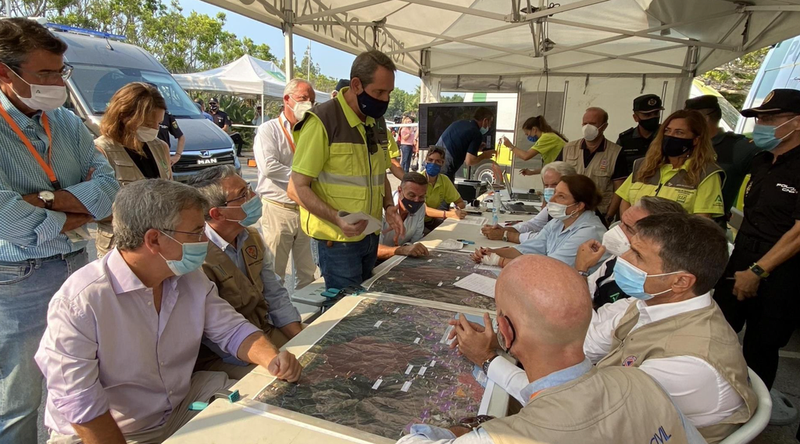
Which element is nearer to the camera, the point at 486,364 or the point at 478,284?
the point at 486,364

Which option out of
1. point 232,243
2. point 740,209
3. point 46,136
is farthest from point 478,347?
point 740,209

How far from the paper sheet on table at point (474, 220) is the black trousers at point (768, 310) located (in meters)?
1.84

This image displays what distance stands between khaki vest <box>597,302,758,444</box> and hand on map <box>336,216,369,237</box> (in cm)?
125

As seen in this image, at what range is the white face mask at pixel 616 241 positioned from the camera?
6.81 ft

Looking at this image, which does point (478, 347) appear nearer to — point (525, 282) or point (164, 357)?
point (525, 282)

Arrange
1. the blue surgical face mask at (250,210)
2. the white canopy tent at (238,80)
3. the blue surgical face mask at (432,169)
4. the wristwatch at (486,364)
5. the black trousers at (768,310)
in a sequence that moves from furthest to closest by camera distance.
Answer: the white canopy tent at (238,80) → the blue surgical face mask at (432,169) → the black trousers at (768,310) → the blue surgical face mask at (250,210) → the wristwatch at (486,364)

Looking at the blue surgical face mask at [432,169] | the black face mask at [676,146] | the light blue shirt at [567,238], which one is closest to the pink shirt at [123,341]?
the light blue shirt at [567,238]

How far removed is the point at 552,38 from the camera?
748cm

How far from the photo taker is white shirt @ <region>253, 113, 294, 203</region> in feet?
11.7

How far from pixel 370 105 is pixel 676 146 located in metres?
1.96

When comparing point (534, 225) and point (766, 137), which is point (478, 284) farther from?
point (766, 137)

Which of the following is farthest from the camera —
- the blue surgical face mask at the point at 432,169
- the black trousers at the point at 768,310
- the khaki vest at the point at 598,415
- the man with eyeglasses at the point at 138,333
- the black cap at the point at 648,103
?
the blue surgical face mask at the point at 432,169

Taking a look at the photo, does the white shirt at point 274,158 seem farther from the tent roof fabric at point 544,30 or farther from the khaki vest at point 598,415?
the khaki vest at point 598,415

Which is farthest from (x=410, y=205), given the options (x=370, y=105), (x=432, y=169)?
(x=370, y=105)
